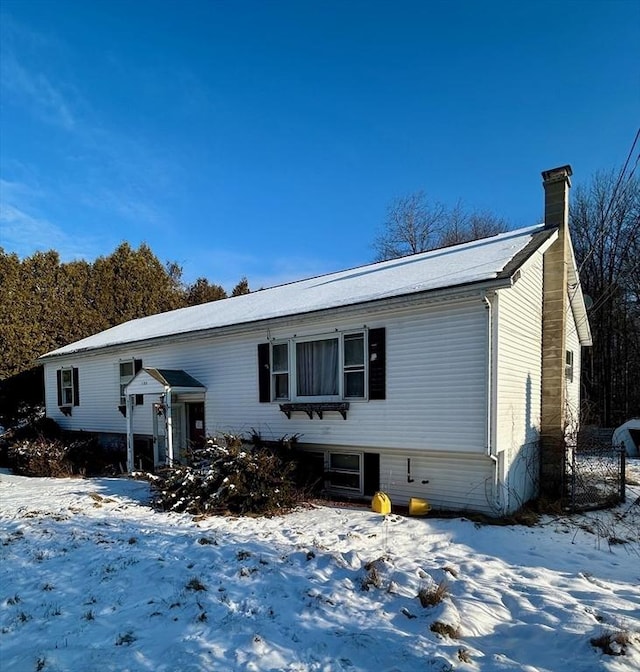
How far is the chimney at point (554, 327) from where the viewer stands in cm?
1070

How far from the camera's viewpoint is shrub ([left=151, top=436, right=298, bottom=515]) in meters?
8.19

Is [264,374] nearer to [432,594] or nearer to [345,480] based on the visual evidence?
[345,480]

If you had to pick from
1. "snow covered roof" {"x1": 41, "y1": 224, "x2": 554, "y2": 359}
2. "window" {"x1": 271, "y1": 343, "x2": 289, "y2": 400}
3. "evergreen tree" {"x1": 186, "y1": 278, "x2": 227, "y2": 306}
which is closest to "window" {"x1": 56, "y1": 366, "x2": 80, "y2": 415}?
"snow covered roof" {"x1": 41, "y1": 224, "x2": 554, "y2": 359}

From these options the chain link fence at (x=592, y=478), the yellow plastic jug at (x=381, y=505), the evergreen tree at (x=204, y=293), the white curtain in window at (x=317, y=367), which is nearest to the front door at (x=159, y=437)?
the white curtain in window at (x=317, y=367)

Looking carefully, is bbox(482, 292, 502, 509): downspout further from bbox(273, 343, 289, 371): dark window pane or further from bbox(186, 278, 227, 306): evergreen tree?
bbox(186, 278, 227, 306): evergreen tree

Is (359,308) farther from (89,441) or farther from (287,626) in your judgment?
(89,441)

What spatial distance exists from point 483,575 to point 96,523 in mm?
5737

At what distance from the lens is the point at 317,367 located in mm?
10242

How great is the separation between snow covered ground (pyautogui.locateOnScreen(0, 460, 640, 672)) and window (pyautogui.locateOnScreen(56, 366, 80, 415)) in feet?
31.7

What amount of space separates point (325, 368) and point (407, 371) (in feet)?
6.50

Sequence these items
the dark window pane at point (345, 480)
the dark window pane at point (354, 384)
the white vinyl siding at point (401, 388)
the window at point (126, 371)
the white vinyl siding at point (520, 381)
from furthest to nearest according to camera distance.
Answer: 1. the window at point (126, 371)
2. the dark window pane at point (345, 480)
3. the dark window pane at point (354, 384)
4. the white vinyl siding at point (520, 381)
5. the white vinyl siding at point (401, 388)

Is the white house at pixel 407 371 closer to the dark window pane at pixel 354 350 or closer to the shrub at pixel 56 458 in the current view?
the dark window pane at pixel 354 350

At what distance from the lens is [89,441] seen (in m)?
14.8

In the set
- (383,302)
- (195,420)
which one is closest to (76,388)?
(195,420)
